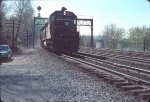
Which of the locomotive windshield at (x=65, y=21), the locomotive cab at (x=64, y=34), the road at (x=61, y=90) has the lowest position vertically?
the road at (x=61, y=90)

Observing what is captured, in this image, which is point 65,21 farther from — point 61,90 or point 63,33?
point 61,90

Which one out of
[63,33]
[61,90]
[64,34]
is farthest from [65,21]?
[61,90]

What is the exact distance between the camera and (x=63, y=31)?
93.1 ft

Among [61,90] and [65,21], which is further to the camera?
[65,21]

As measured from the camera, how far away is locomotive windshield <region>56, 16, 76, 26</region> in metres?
28.8

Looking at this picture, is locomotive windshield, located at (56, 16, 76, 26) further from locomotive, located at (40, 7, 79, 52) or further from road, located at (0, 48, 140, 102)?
road, located at (0, 48, 140, 102)

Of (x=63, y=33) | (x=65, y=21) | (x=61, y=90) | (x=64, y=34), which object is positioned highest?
(x=65, y=21)

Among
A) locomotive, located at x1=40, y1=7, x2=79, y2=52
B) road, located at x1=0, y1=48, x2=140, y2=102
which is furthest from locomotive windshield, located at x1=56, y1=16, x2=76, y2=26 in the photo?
road, located at x1=0, y1=48, x2=140, y2=102

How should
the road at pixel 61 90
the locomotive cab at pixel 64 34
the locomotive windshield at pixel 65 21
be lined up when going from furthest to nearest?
the locomotive windshield at pixel 65 21, the locomotive cab at pixel 64 34, the road at pixel 61 90

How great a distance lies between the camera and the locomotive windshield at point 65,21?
2884 cm

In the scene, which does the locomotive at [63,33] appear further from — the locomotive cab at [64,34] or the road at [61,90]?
the road at [61,90]

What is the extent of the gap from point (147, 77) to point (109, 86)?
2.61 metres

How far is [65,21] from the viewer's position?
28891 mm

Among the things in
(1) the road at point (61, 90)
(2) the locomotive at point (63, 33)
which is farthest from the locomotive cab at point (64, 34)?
(1) the road at point (61, 90)
